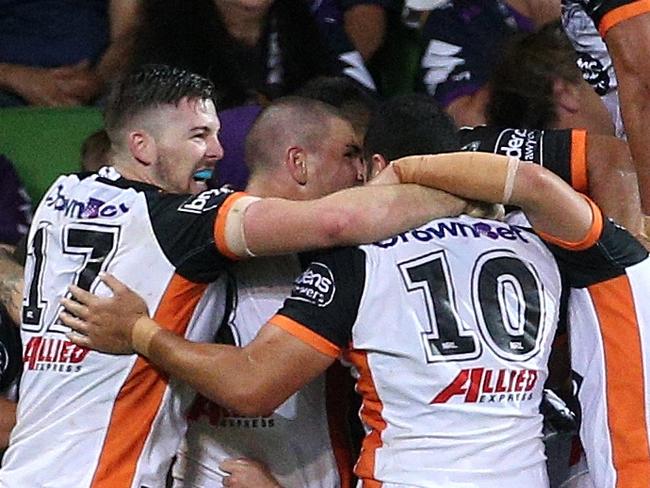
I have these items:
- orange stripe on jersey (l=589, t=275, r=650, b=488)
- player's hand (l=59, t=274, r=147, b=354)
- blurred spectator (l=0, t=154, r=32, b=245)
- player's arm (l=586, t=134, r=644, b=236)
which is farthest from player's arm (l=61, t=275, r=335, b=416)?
blurred spectator (l=0, t=154, r=32, b=245)

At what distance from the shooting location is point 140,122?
328 centimetres

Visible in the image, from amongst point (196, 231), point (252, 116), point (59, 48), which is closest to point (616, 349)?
point (196, 231)

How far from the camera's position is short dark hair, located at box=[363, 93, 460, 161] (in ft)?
9.85

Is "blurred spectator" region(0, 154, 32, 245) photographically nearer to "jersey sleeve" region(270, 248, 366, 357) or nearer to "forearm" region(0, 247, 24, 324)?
"forearm" region(0, 247, 24, 324)

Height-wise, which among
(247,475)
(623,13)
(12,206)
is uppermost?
(623,13)

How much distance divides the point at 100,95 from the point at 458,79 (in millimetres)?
1200

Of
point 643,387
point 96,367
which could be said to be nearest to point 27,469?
point 96,367

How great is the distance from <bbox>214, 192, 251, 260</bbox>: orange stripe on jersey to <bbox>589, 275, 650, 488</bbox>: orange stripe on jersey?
2.48 feet

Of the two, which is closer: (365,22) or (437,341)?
(437,341)

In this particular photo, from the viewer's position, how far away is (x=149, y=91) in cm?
332

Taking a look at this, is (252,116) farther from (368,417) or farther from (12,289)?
(368,417)

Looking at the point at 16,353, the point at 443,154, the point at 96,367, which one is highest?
the point at 443,154

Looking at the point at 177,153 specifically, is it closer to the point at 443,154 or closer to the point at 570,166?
the point at 443,154

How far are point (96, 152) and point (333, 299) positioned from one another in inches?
48.8
